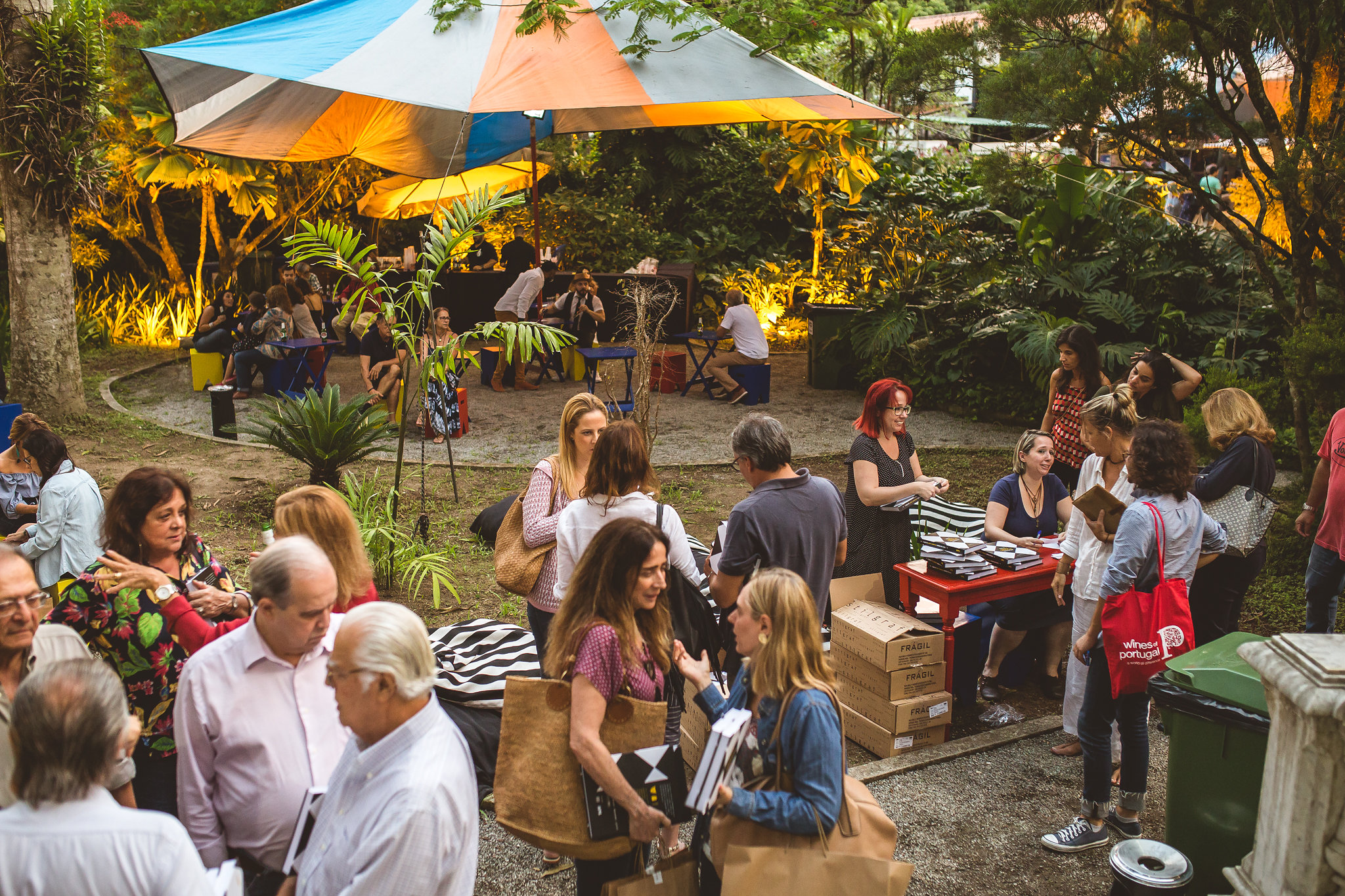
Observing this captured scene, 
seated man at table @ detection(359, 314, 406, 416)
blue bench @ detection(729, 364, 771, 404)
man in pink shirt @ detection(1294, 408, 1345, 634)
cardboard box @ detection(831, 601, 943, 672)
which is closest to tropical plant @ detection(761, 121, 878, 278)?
blue bench @ detection(729, 364, 771, 404)

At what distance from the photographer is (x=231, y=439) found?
991 centimetres

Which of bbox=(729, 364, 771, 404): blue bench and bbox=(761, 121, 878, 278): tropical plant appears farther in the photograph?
bbox=(761, 121, 878, 278): tropical plant

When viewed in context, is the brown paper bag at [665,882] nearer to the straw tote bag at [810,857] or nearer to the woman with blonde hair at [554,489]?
the straw tote bag at [810,857]

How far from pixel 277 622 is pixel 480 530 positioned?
4618 millimetres

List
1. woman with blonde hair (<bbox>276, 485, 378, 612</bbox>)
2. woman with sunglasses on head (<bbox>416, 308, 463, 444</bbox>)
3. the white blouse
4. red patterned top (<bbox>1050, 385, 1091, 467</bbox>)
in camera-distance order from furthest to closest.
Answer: woman with sunglasses on head (<bbox>416, 308, 463, 444</bbox>)
red patterned top (<bbox>1050, 385, 1091, 467</bbox>)
the white blouse
woman with blonde hair (<bbox>276, 485, 378, 612</bbox>)

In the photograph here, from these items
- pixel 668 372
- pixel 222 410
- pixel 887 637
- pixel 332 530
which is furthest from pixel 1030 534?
pixel 222 410

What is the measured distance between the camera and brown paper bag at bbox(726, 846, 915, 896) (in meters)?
2.50

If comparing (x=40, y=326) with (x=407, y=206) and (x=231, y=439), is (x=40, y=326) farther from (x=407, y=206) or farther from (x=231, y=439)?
(x=407, y=206)

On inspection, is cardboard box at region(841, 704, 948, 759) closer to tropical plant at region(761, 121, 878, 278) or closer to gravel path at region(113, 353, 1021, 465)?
gravel path at region(113, 353, 1021, 465)

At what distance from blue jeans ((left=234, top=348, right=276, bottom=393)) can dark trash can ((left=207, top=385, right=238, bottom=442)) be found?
75.0 inches

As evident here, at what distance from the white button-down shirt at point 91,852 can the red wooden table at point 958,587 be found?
350 cm

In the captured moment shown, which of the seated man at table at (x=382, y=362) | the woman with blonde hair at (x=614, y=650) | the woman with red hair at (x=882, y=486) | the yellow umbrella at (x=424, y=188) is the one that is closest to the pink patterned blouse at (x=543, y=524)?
the woman with blonde hair at (x=614, y=650)

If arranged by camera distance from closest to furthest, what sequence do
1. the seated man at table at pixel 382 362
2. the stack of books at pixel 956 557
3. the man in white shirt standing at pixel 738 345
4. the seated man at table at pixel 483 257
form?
the stack of books at pixel 956 557 → the seated man at table at pixel 382 362 → the man in white shirt standing at pixel 738 345 → the seated man at table at pixel 483 257

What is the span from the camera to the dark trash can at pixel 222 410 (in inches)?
384
